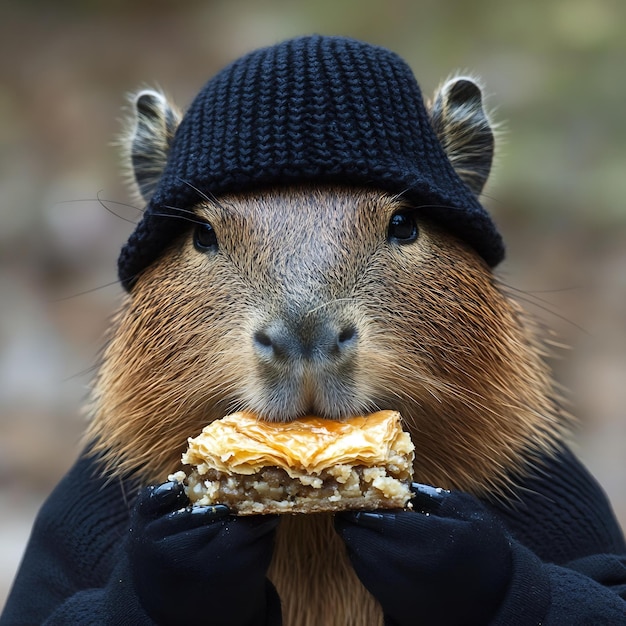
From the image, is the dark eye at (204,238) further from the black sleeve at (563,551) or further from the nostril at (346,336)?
the black sleeve at (563,551)

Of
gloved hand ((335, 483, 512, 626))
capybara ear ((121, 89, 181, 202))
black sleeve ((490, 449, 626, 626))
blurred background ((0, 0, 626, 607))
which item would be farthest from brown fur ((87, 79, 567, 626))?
blurred background ((0, 0, 626, 607))

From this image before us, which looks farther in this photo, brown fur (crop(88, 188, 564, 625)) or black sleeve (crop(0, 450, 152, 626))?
black sleeve (crop(0, 450, 152, 626))

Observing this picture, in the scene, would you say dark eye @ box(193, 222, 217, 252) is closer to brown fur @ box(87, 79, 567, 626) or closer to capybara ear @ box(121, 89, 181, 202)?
brown fur @ box(87, 79, 567, 626)

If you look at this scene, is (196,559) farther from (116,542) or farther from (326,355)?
(116,542)

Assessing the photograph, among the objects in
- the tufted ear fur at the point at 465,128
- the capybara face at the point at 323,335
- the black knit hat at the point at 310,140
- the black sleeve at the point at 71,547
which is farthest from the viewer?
the tufted ear fur at the point at 465,128

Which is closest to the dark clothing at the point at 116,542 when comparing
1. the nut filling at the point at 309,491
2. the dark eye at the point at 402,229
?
the nut filling at the point at 309,491
